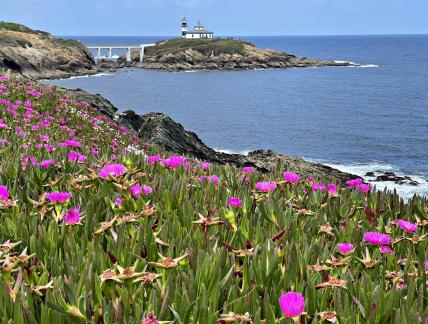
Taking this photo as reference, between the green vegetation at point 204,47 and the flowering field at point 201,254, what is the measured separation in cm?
13034

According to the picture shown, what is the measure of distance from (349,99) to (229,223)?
77047 millimetres

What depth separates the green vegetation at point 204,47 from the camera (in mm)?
132875

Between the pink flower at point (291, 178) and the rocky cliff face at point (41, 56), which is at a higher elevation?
Result: the rocky cliff face at point (41, 56)

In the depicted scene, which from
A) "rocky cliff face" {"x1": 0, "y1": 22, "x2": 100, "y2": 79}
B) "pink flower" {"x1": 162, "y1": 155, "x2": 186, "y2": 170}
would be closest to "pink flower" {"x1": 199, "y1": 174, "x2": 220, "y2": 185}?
"pink flower" {"x1": 162, "y1": 155, "x2": 186, "y2": 170}

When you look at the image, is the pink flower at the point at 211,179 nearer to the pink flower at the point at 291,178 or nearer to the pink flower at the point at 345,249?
the pink flower at the point at 291,178

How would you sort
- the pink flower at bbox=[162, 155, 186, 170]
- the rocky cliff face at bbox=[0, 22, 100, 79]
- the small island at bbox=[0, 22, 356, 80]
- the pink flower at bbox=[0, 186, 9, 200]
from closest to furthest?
the pink flower at bbox=[0, 186, 9, 200], the pink flower at bbox=[162, 155, 186, 170], the rocky cliff face at bbox=[0, 22, 100, 79], the small island at bbox=[0, 22, 356, 80]

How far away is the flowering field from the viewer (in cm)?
190

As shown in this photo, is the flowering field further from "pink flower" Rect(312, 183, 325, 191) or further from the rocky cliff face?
the rocky cliff face

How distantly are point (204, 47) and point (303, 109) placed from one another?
7354 cm

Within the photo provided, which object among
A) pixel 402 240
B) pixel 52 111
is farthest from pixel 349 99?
pixel 402 240

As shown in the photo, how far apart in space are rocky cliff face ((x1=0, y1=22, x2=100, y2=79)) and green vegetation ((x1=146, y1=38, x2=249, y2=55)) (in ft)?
99.3

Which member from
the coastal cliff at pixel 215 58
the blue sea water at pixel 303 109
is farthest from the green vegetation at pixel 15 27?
the coastal cliff at pixel 215 58

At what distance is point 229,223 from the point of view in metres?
3.04

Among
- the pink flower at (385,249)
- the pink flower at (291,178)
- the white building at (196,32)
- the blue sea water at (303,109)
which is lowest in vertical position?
the blue sea water at (303,109)
